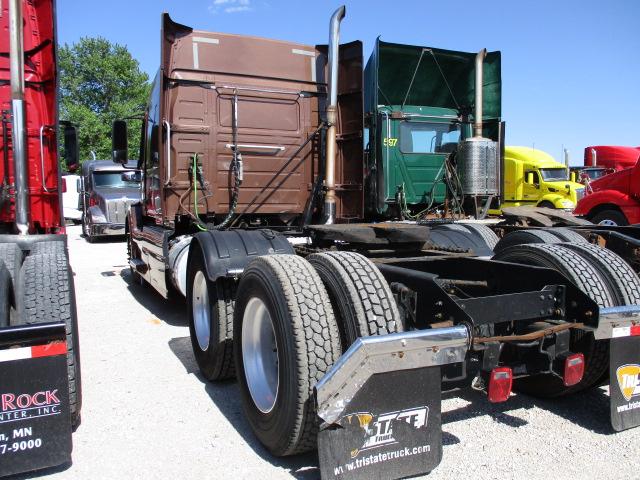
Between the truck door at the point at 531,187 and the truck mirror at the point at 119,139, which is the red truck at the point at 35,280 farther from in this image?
the truck door at the point at 531,187

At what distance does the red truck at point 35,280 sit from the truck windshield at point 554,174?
15.9 metres

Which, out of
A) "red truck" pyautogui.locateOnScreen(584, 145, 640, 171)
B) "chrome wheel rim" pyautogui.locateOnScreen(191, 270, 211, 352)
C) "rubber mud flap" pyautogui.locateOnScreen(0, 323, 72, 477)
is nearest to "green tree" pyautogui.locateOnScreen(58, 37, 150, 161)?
"red truck" pyautogui.locateOnScreen(584, 145, 640, 171)

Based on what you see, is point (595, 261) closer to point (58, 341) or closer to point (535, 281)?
point (535, 281)

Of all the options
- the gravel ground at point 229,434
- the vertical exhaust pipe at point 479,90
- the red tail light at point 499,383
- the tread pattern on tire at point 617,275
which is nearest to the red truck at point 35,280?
the gravel ground at point 229,434

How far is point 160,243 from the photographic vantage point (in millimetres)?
6801

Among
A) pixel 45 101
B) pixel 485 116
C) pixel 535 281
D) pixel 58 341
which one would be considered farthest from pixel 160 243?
pixel 485 116

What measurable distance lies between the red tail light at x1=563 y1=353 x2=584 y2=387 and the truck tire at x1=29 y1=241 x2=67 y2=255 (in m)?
3.22

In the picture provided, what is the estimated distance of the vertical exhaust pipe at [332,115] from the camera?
6414 millimetres

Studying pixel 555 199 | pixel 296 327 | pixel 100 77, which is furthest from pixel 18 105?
pixel 100 77

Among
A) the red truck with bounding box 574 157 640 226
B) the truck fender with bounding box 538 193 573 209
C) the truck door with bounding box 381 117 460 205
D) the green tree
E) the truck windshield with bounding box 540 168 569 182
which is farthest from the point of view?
the green tree

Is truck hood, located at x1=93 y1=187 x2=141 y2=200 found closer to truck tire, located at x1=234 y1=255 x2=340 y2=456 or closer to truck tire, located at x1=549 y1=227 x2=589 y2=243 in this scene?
truck tire, located at x1=549 y1=227 x2=589 y2=243

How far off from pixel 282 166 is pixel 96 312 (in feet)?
9.89

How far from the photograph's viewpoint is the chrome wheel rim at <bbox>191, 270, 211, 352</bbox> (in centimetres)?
462

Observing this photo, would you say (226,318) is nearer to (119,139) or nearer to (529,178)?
(119,139)
